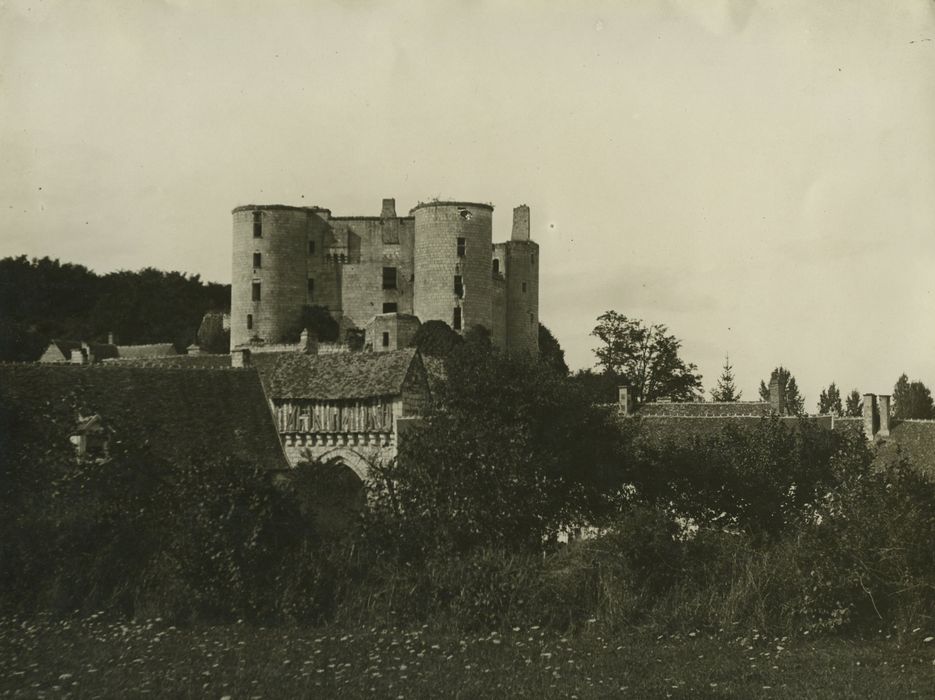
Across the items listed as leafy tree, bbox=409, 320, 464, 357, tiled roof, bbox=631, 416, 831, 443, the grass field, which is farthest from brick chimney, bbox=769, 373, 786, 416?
the grass field

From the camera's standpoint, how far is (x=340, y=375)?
3578 cm

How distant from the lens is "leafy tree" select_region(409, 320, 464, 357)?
61234mm

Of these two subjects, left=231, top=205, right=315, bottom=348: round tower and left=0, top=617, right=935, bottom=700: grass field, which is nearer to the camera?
left=0, top=617, right=935, bottom=700: grass field

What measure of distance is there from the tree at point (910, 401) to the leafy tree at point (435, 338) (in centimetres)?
2242

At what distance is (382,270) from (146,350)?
1530 centimetres

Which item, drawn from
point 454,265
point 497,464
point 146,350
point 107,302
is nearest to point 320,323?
point 454,265

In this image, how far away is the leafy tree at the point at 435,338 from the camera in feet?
201

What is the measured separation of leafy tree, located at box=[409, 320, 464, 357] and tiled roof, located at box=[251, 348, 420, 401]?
23.6 meters

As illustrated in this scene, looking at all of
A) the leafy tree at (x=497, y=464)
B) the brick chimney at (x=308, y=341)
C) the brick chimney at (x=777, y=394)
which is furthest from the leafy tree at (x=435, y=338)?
the leafy tree at (x=497, y=464)

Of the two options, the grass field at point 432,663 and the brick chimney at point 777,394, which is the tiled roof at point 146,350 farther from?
the grass field at point 432,663

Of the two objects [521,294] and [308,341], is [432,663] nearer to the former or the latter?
[308,341]

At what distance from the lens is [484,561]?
50.0 ft

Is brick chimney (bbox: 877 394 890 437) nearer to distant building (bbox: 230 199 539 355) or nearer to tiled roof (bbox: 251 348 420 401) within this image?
tiled roof (bbox: 251 348 420 401)

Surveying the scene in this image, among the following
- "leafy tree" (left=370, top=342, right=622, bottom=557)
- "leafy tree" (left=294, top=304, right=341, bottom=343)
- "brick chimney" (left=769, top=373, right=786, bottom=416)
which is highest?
"leafy tree" (left=294, top=304, right=341, bottom=343)
